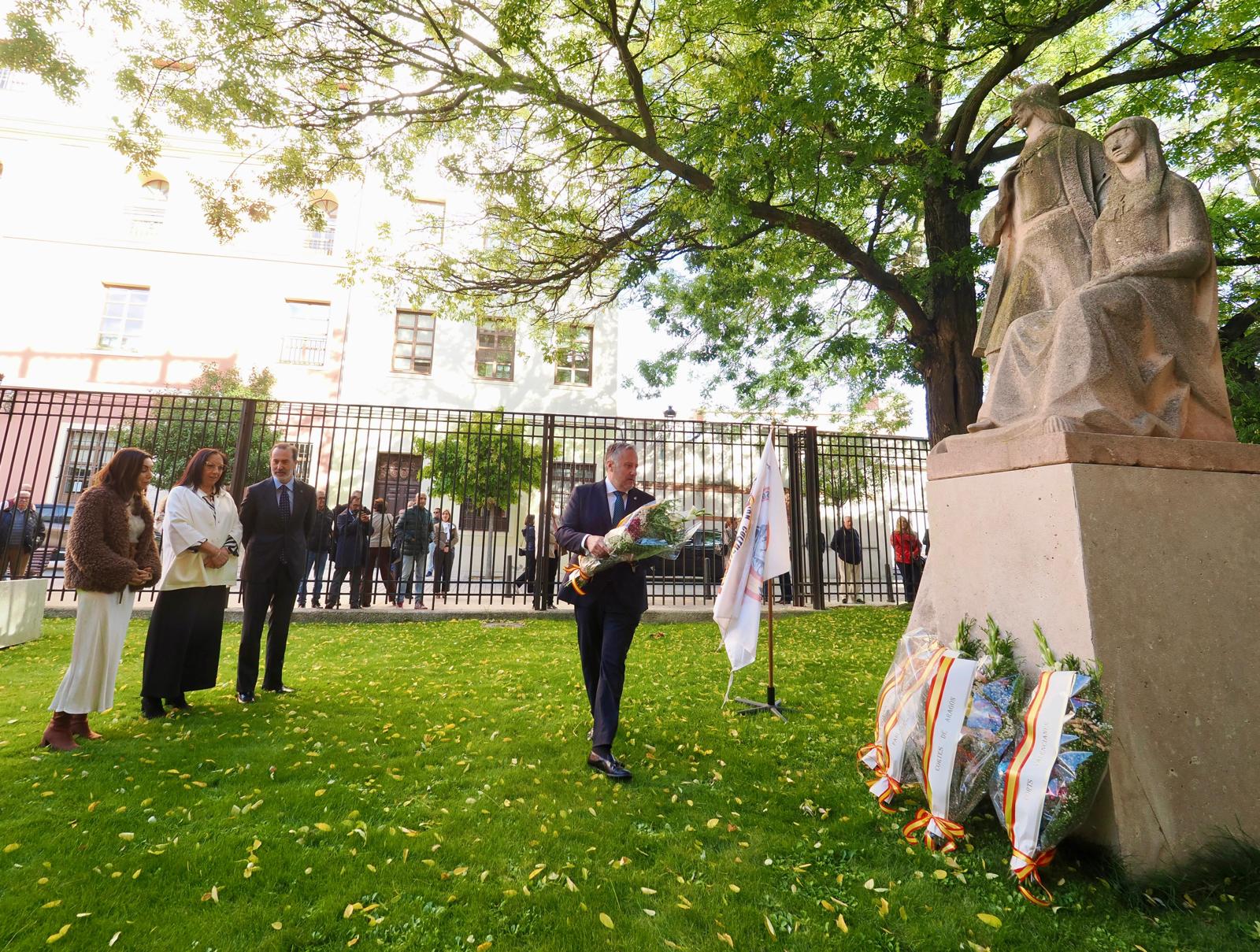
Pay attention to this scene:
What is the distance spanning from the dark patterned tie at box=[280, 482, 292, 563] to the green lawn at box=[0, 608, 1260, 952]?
134cm

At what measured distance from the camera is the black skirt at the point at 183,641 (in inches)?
191

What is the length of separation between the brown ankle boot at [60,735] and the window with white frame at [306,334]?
18.6 meters

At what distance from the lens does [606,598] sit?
164 inches

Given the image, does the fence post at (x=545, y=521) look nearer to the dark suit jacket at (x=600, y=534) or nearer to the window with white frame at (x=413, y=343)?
the dark suit jacket at (x=600, y=534)

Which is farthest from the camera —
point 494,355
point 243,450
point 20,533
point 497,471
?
point 494,355

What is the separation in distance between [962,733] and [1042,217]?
10.6 ft

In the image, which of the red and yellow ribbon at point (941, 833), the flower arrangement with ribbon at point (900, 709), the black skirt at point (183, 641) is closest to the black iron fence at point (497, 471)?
the black skirt at point (183, 641)

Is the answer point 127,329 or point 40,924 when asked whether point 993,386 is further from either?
point 127,329

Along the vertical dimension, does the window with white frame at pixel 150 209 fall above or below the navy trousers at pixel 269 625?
above

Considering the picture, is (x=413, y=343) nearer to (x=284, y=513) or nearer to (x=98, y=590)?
(x=284, y=513)

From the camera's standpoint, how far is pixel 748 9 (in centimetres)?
650

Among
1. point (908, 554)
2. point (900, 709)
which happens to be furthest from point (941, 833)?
point (908, 554)

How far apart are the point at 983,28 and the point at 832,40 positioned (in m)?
1.66

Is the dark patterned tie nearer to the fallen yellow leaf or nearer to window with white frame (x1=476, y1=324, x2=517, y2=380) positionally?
the fallen yellow leaf
